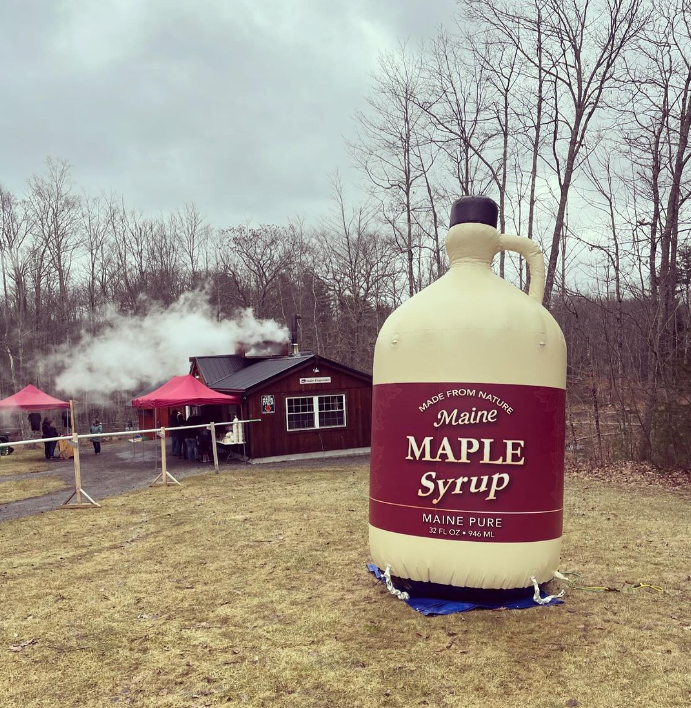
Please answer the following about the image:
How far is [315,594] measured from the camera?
7.34 meters

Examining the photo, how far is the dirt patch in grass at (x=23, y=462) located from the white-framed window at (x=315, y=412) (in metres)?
8.44

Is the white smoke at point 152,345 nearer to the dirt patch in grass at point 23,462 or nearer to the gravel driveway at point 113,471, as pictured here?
the gravel driveway at point 113,471

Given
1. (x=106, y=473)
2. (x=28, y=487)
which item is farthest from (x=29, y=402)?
(x=28, y=487)

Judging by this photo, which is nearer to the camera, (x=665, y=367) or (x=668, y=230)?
(x=665, y=367)

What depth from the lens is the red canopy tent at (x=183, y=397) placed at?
19.6m

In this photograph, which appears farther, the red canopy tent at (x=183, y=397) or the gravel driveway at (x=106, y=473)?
the red canopy tent at (x=183, y=397)

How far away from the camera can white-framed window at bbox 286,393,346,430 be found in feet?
71.1

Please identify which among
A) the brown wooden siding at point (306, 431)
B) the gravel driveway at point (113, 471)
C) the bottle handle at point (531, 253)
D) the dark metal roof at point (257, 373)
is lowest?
the gravel driveway at point (113, 471)

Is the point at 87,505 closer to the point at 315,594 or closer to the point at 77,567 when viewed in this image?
the point at 77,567

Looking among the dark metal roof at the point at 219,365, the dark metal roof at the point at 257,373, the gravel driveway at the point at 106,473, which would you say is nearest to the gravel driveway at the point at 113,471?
the gravel driveway at the point at 106,473

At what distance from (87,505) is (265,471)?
597 centimetres

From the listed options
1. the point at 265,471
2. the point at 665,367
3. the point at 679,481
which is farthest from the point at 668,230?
the point at 265,471

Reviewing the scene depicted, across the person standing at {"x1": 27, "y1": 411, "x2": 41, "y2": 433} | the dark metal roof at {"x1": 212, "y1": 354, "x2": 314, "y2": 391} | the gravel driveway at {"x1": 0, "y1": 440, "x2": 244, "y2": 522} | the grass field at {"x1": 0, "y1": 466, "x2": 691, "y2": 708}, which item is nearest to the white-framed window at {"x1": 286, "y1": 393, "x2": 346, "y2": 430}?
the dark metal roof at {"x1": 212, "y1": 354, "x2": 314, "y2": 391}

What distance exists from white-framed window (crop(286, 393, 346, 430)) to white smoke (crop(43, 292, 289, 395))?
6.84 meters
